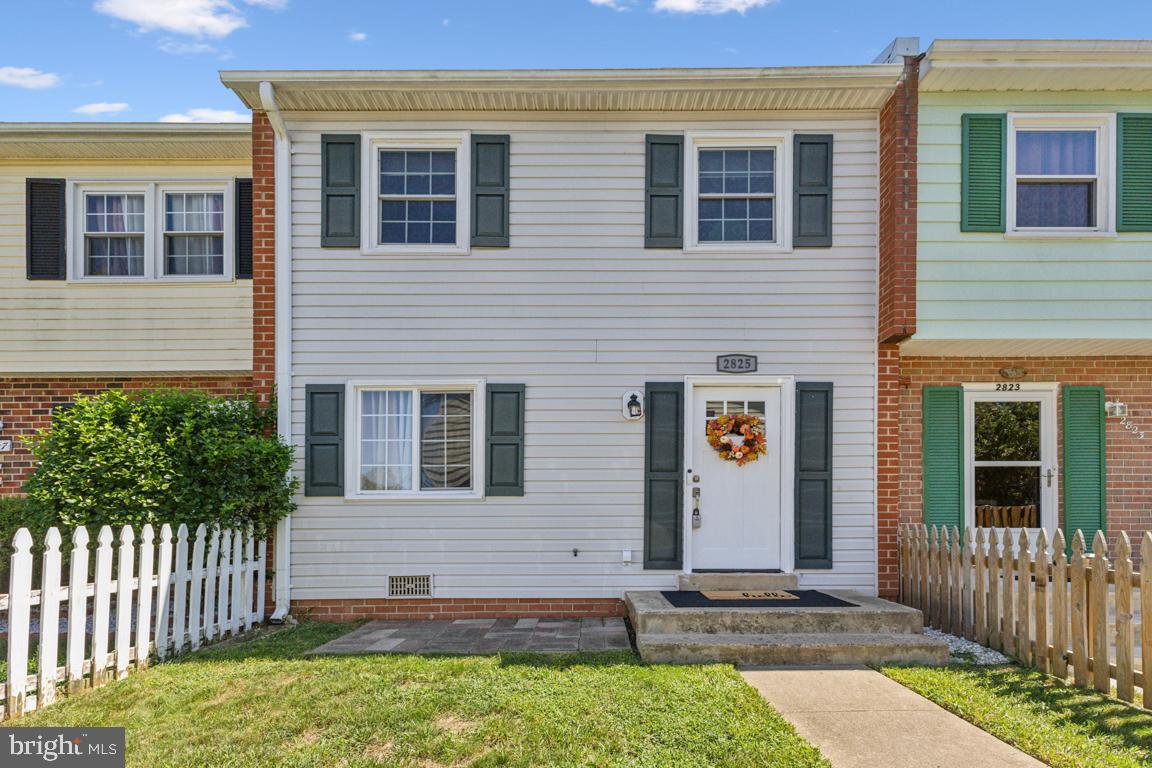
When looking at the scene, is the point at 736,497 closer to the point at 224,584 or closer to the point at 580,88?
the point at 580,88

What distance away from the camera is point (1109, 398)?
23.7 ft

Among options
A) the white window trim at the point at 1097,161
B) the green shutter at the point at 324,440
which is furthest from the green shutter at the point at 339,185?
the white window trim at the point at 1097,161

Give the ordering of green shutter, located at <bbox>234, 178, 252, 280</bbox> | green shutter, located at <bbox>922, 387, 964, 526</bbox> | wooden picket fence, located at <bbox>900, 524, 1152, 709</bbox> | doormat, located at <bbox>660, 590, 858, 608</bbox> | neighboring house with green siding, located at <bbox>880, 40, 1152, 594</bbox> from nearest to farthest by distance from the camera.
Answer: wooden picket fence, located at <bbox>900, 524, 1152, 709</bbox> < doormat, located at <bbox>660, 590, 858, 608</bbox> < neighboring house with green siding, located at <bbox>880, 40, 1152, 594</bbox> < green shutter, located at <bbox>922, 387, 964, 526</bbox> < green shutter, located at <bbox>234, 178, 252, 280</bbox>

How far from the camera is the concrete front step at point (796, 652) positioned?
5.16 metres

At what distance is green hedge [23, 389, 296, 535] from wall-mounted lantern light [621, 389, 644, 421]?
3.37 metres

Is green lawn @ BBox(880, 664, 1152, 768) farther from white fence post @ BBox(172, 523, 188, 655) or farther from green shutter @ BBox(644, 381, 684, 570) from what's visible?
white fence post @ BBox(172, 523, 188, 655)

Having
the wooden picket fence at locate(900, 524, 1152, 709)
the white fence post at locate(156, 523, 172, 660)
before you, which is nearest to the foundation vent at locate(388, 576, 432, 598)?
the white fence post at locate(156, 523, 172, 660)

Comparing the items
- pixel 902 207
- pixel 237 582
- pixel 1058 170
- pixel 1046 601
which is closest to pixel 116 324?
pixel 237 582

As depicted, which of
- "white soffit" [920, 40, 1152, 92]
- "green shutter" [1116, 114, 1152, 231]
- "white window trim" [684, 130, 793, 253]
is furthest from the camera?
"white window trim" [684, 130, 793, 253]

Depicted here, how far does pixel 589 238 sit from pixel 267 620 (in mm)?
5021

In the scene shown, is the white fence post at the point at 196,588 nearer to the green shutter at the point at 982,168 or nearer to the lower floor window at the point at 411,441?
the lower floor window at the point at 411,441

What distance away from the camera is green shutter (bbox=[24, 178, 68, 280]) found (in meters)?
8.49

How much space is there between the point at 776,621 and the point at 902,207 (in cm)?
405

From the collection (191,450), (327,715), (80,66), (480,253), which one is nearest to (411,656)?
(327,715)
